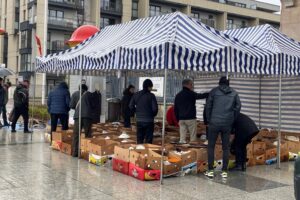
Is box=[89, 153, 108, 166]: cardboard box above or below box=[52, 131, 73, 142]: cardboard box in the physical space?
below

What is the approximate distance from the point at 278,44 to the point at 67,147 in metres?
5.67

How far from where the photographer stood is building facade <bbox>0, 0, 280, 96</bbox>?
4603 centimetres

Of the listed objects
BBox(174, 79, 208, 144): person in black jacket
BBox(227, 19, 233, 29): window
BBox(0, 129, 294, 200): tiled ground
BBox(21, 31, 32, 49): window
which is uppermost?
BBox(227, 19, 233, 29): window

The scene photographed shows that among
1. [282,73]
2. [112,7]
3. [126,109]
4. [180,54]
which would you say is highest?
[112,7]

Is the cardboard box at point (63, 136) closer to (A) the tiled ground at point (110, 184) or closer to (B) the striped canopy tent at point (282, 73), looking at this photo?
(A) the tiled ground at point (110, 184)

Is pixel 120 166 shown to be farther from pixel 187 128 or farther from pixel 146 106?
pixel 187 128

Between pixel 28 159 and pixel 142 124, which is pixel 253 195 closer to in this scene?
pixel 142 124

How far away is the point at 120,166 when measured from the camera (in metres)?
8.23

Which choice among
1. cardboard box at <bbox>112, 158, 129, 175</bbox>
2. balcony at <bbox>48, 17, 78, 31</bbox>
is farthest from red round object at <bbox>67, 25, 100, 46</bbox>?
balcony at <bbox>48, 17, 78, 31</bbox>

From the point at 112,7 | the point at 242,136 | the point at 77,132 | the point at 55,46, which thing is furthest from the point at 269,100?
the point at 112,7

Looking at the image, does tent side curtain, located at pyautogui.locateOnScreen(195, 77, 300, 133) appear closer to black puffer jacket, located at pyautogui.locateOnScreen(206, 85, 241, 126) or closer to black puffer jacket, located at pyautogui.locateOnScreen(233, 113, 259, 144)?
black puffer jacket, located at pyautogui.locateOnScreen(233, 113, 259, 144)

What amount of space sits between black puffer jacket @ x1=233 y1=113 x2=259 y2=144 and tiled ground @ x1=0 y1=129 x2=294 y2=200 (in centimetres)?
74

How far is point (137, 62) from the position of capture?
25.7 ft

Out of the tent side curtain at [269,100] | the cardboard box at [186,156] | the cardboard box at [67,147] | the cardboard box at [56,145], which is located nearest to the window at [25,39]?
the tent side curtain at [269,100]
